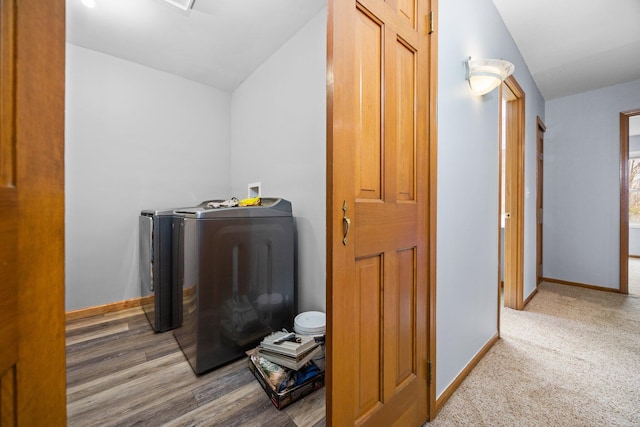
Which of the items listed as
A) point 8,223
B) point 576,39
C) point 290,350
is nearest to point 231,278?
point 290,350

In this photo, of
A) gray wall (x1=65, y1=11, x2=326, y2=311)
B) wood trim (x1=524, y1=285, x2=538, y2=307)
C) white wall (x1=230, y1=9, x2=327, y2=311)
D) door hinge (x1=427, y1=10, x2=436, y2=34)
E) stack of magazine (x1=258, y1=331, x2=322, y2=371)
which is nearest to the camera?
door hinge (x1=427, y1=10, x2=436, y2=34)

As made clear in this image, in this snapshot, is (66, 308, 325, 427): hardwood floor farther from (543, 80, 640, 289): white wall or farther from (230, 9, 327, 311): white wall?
(543, 80, 640, 289): white wall

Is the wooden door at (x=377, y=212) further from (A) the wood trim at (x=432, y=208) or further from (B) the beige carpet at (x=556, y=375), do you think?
(B) the beige carpet at (x=556, y=375)

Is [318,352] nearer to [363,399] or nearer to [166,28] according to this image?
[363,399]

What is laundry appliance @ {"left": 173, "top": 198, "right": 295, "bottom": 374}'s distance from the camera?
1.59 meters

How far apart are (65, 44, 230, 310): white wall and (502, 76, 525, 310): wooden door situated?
3311 mm

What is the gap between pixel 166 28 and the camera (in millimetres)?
2107

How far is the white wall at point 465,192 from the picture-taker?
1339 millimetres

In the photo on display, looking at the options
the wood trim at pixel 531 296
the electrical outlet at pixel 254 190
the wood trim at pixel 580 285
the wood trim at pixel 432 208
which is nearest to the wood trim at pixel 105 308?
the electrical outlet at pixel 254 190

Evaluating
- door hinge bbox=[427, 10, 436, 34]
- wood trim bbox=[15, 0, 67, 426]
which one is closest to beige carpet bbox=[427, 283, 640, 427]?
wood trim bbox=[15, 0, 67, 426]

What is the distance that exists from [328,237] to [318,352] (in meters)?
1.13

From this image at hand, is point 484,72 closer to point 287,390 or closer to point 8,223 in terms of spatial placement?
point 8,223

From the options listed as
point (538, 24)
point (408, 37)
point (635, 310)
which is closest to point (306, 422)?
point (408, 37)

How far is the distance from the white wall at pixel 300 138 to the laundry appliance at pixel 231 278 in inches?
6.0
